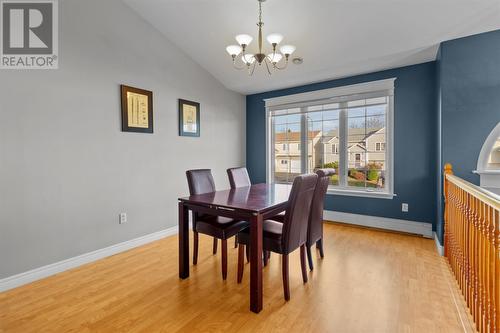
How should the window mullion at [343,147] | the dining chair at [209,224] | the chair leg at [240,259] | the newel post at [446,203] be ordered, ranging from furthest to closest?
the window mullion at [343,147]
the newel post at [446,203]
the dining chair at [209,224]
the chair leg at [240,259]

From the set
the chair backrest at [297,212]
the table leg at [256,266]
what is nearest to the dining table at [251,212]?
the table leg at [256,266]

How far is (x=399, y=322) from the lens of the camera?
5.70 feet

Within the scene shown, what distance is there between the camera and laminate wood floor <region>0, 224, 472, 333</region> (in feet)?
5.68

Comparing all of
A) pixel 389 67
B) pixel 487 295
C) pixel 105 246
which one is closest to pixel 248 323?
pixel 487 295

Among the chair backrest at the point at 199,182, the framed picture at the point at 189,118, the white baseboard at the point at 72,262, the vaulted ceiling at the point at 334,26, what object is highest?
the vaulted ceiling at the point at 334,26

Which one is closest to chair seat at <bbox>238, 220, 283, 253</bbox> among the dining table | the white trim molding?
the dining table

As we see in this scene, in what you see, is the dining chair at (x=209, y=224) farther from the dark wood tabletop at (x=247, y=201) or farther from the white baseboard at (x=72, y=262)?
the white baseboard at (x=72, y=262)

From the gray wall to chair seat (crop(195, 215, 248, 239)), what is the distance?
3.93ft

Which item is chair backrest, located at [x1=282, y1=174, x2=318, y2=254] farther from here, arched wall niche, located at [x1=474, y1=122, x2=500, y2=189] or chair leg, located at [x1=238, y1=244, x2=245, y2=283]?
arched wall niche, located at [x1=474, y1=122, x2=500, y2=189]

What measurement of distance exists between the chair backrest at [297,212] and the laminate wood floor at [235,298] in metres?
0.44

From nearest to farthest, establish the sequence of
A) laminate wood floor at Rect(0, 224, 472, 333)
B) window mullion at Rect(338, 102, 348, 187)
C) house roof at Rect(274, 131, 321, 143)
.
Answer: laminate wood floor at Rect(0, 224, 472, 333) < window mullion at Rect(338, 102, 348, 187) < house roof at Rect(274, 131, 321, 143)

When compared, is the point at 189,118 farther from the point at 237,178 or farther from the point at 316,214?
the point at 316,214

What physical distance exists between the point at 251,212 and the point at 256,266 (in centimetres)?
40

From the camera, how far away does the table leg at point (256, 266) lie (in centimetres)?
187
